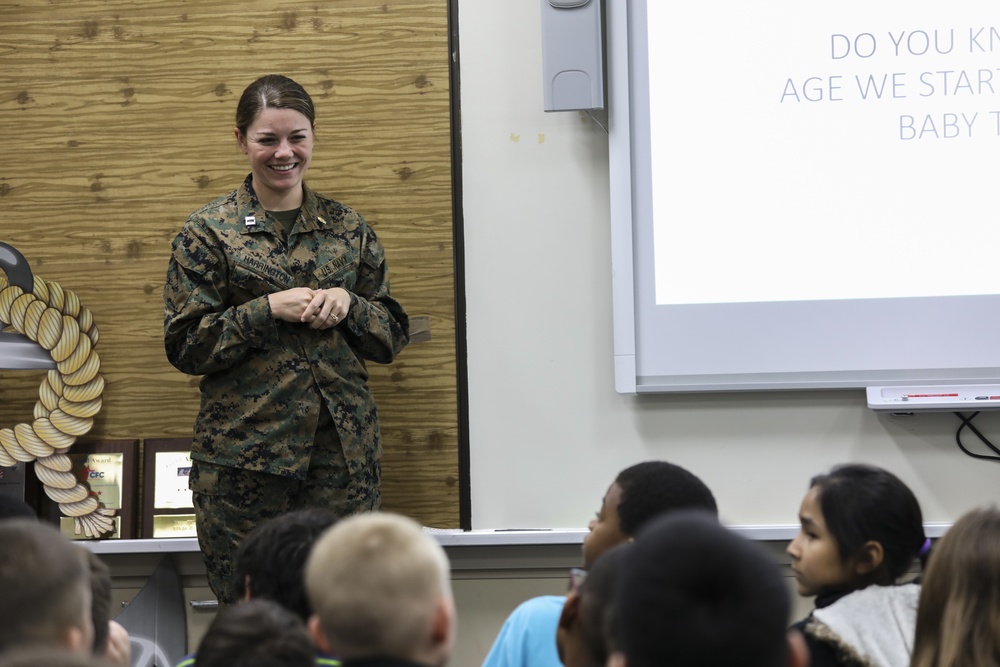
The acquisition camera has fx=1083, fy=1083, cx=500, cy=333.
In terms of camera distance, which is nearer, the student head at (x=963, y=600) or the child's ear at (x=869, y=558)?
the student head at (x=963, y=600)

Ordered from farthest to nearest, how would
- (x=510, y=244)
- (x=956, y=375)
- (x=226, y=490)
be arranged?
(x=510, y=244) → (x=956, y=375) → (x=226, y=490)

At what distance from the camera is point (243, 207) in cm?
262

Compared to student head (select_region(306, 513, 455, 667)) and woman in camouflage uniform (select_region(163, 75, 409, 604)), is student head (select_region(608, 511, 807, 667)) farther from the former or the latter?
woman in camouflage uniform (select_region(163, 75, 409, 604))

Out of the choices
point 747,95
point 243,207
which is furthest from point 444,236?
point 747,95

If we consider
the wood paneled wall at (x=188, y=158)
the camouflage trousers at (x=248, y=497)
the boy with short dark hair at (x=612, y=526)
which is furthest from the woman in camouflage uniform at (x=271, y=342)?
the boy with short dark hair at (x=612, y=526)

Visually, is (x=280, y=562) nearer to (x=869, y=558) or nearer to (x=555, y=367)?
(x=869, y=558)

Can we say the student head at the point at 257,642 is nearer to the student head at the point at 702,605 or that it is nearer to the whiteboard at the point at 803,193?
the student head at the point at 702,605

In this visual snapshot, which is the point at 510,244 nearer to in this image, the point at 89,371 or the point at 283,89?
the point at 283,89

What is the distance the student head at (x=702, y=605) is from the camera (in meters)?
0.94

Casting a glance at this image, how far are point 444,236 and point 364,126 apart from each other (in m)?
0.39

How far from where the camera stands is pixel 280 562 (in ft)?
5.34

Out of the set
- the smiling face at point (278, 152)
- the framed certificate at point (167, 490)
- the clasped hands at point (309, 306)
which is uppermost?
the smiling face at point (278, 152)

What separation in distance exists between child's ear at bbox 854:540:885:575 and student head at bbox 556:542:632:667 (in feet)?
2.06

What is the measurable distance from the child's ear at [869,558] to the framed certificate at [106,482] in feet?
6.64
